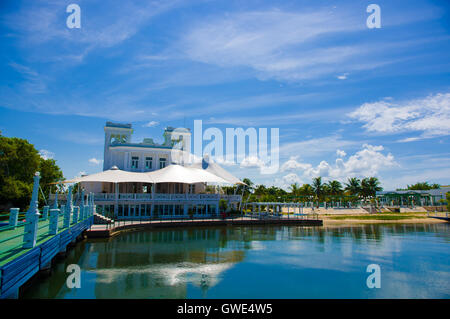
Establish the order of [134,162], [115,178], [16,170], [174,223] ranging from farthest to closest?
[134,162] < [16,170] < [115,178] < [174,223]

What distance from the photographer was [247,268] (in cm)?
1485

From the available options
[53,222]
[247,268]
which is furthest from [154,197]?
[53,222]

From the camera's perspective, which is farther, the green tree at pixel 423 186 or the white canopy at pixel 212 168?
the green tree at pixel 423 186

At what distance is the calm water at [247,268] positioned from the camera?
11195 mm

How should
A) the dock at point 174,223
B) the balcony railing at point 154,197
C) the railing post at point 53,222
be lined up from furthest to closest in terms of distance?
the balcony railing at point 154,197, the dock at point 174,223, the railing post at point 53,222

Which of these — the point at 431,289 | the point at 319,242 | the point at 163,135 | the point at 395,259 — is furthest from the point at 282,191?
the point at 431,289

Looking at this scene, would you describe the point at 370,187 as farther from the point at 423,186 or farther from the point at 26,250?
the point at 26,250

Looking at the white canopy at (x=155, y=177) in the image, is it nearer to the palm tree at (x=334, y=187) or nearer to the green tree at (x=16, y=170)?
the green tree at (x=16, y=170)

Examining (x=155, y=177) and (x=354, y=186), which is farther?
(x=354, y=186)

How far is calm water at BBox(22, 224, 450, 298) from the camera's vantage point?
1120 cm

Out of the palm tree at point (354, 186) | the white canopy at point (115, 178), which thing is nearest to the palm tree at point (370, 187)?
the palm tree at point (354, 186)

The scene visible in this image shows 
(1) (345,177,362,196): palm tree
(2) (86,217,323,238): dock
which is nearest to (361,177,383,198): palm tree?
(1) (345,177,362,196): palm tree

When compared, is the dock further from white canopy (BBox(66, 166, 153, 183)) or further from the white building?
white canopy (BBox(66, 166, 153, 183))
